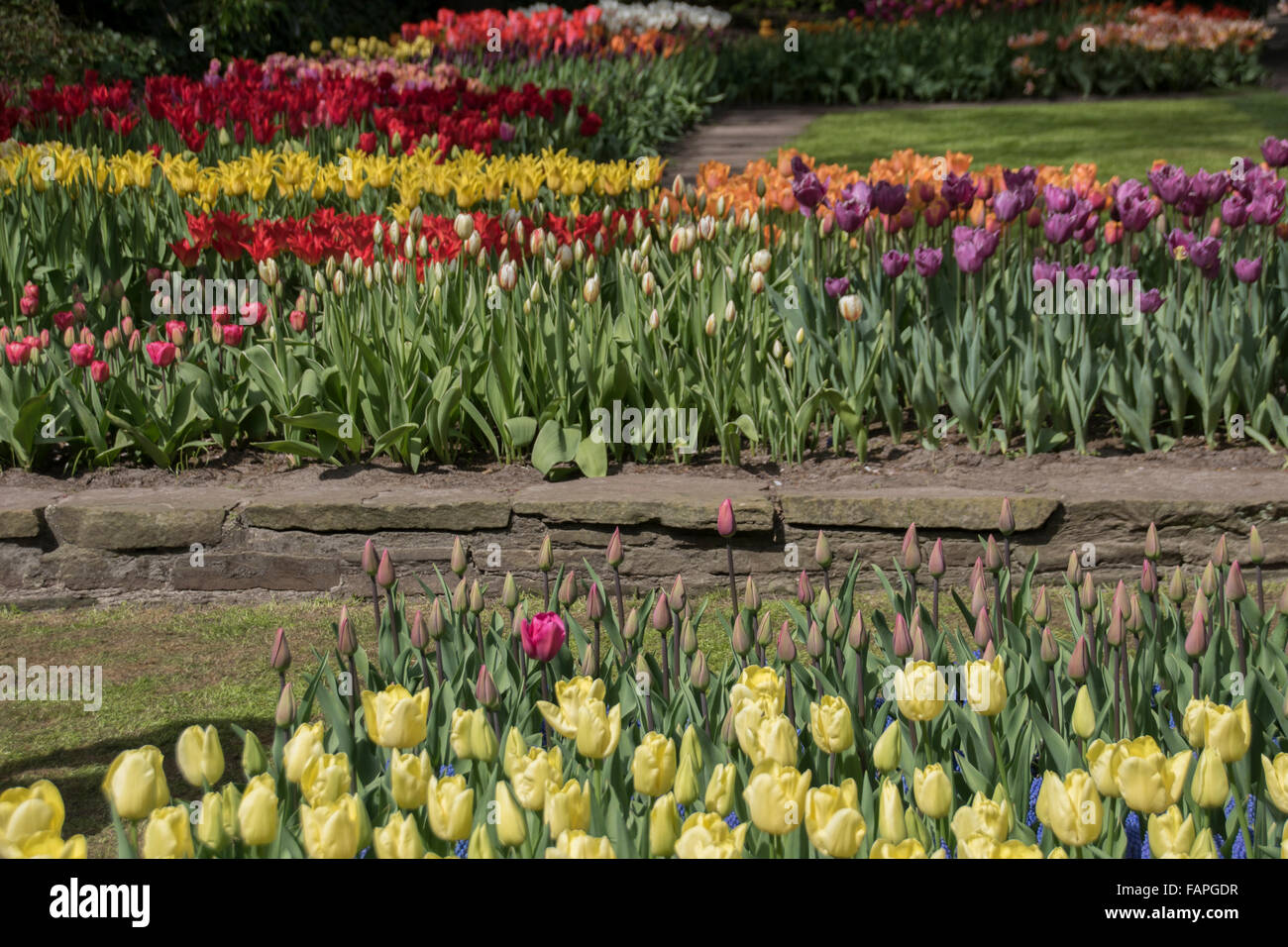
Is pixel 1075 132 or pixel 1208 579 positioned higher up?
pixel 1075 132

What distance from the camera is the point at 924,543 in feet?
13.2

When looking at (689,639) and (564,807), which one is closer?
(564,807)

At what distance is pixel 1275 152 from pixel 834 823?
4.24 metres

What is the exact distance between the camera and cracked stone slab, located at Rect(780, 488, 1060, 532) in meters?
3.97

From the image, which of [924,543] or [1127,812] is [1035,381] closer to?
[924,543]

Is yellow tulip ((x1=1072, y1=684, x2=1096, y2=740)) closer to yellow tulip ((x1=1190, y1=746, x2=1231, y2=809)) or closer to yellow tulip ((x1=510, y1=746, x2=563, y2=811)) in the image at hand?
yellow tulip ((x1=1190, y1=746, x2=1231, y2=809))

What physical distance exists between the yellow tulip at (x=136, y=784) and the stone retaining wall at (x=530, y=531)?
2.25 metres

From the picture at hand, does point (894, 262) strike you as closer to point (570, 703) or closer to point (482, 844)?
point (570, 703)

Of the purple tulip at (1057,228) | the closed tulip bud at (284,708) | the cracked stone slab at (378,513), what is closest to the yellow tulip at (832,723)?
the closed tulip bud at (284,708)

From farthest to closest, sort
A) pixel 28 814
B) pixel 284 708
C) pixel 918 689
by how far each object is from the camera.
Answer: pixel 284 708
pixel 918 689
pixel 28 814

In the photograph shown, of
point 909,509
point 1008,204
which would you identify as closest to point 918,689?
point 909,509

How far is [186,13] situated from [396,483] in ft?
34.0

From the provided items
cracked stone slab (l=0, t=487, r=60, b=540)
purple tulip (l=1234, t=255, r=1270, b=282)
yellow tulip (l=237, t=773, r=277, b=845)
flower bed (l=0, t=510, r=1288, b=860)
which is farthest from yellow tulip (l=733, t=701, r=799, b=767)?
purple tulip (l=1234, t=255, r=1270, b=282)

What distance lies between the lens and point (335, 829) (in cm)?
173
